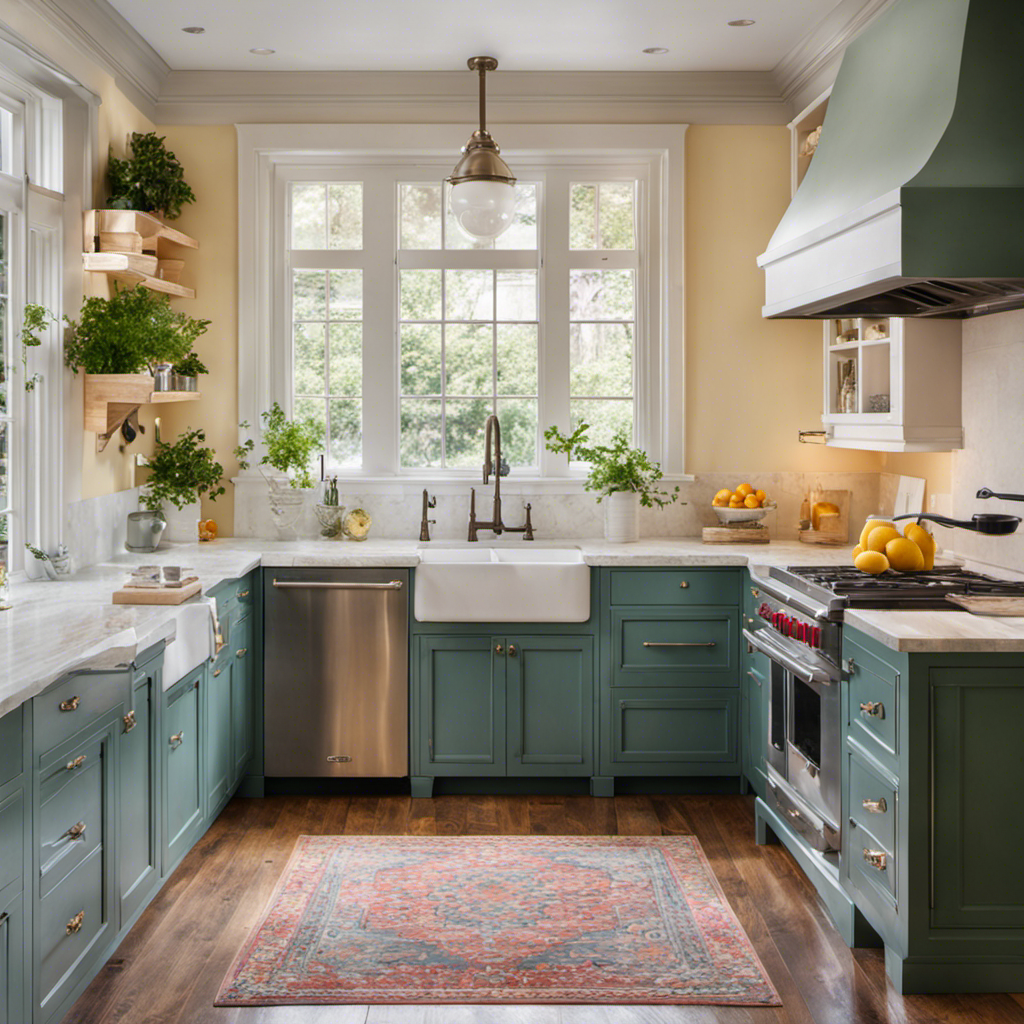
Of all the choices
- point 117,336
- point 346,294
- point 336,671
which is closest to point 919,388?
point 336,671

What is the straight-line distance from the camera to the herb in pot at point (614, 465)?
4383 mm

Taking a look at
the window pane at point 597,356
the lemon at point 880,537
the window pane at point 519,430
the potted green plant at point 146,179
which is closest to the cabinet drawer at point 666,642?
the lemon at point 880,537

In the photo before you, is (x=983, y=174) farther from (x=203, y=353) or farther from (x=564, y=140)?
(x=203, y=353)

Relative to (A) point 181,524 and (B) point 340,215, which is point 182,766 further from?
(B) point 340,215

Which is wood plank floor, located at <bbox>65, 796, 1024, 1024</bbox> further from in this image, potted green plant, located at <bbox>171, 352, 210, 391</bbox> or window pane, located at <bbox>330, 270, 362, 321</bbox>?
window pane, located at <bbox>330, 270, 362, 321</bbox>

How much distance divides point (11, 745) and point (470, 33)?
3085 mm

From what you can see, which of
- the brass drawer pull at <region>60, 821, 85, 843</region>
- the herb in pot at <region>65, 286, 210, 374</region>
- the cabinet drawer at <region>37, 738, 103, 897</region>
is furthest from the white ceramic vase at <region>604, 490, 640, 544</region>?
the brass drawer pull at <region>60, 821, 85, 843</region>

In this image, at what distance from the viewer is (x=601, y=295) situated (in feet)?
15.5

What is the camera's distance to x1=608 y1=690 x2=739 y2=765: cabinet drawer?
4.09m

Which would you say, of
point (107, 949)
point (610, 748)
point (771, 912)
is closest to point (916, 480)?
point (610, 748)

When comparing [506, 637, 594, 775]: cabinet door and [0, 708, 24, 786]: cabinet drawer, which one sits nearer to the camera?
[0, 708, 24, 786]: cabinet drawer

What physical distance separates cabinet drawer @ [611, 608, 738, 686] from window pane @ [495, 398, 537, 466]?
3.28 ft

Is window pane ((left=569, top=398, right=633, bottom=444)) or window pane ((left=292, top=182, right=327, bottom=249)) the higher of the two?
window pane ((left=292, top=182, right=327, bottom=249))

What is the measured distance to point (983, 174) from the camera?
2.46m
